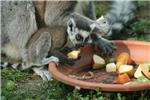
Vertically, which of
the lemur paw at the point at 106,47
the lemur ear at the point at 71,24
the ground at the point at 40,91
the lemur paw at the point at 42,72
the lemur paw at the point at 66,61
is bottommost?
the ground at the point at 40,91

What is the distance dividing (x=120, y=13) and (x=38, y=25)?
5.14 ft

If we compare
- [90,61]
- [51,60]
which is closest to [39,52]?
[51,60]

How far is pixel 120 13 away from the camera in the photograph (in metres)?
6.78

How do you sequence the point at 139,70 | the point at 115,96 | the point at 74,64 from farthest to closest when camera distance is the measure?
1. the point at 74,64
2. the point at 139,70
3. the point at 115,96

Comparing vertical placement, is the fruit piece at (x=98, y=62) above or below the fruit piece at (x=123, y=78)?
above

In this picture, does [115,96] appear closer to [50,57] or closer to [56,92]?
[56,92]

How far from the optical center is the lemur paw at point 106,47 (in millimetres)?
5559

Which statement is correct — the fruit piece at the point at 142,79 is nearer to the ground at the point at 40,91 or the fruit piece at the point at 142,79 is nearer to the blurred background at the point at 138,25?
the ground at the point at 40,91

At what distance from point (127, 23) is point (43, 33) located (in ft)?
6.60

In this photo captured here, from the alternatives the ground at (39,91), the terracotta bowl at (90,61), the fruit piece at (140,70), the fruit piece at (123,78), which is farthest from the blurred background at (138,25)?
the fruit piece at (123,78)

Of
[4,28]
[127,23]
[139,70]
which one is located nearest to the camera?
[139,70]

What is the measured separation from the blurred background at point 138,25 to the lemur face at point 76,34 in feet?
4.08

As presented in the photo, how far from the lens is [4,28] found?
18.9 ft

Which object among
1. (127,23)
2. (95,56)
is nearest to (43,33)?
(95,56)
